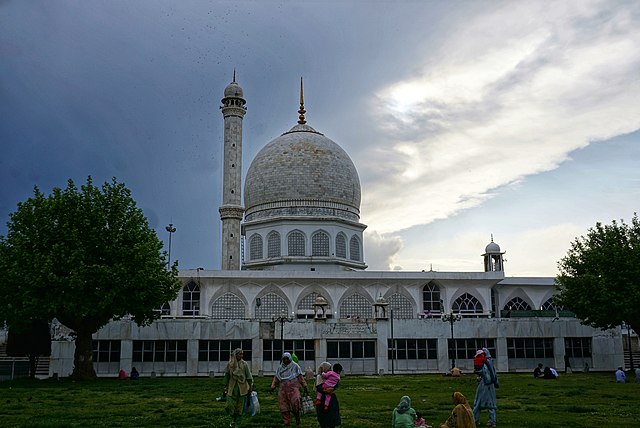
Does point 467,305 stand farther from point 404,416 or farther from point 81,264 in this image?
point 404,416

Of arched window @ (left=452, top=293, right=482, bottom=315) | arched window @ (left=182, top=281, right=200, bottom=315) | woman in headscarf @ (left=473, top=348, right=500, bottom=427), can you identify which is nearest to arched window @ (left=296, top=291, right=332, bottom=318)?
arched window @ (left=182, top=281, right=200, bottom=315)

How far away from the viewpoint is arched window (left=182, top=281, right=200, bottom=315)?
177ft

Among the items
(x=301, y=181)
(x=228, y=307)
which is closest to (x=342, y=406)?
(x=228, y=307)

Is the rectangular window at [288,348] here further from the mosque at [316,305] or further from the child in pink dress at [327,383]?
the child in pink dress at [327,383]

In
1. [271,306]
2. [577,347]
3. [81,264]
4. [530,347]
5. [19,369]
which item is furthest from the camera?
[271,306]

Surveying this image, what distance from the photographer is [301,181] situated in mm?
61469

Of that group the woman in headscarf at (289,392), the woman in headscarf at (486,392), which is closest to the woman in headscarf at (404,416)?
the woman in headscarf at (289,392)

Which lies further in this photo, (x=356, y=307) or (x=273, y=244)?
(x=273, y=244)

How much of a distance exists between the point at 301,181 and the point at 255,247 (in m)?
7.40

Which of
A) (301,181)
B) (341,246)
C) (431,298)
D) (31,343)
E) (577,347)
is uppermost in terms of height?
(301,181)

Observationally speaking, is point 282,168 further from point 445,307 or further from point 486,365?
point 486,365

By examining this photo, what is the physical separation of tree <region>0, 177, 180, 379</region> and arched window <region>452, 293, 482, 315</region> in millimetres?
28283

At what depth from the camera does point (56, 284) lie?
112 feet

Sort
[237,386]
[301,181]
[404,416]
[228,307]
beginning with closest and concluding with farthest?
[404,416] → [237,386] → [228,307] → [301,181]
